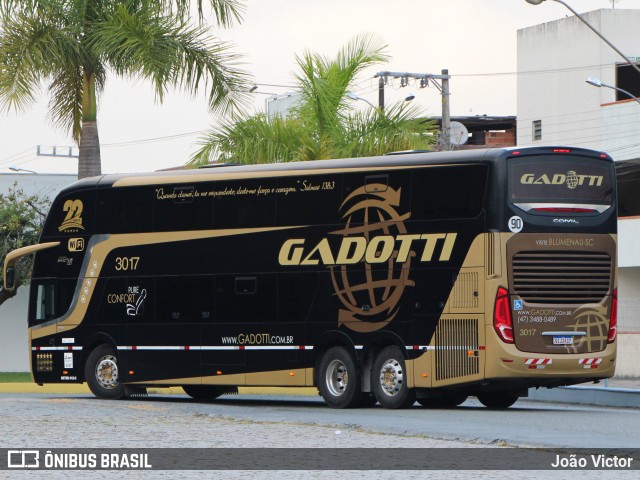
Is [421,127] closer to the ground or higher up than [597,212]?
higher up

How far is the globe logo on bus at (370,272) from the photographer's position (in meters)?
23.5

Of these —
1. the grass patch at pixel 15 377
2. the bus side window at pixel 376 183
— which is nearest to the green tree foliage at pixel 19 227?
the grass patch at pixel 15 377

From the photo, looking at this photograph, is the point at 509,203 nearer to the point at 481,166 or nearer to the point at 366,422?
the point at 481,166

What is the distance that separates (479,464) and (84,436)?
Answer: 511 cm

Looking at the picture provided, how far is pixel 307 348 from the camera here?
24.5 metres

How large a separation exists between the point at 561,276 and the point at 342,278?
11.8 feet

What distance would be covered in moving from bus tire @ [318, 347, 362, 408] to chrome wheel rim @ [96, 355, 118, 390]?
4523 mm

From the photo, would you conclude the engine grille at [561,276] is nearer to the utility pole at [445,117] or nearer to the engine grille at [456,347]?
the engine grille at [456,347]

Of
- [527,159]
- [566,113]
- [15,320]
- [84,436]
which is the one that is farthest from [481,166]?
[566,113]

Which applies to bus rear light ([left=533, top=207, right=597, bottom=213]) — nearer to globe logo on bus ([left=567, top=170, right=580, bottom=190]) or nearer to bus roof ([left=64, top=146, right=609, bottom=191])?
globe logo on bus ([left=567, top=170, right=580, bottom=190])

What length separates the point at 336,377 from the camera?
2436 cm

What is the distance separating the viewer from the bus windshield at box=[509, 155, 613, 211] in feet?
73.1

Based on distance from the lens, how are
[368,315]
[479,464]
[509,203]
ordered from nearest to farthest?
[479,464] < [509,203] < [368,315]

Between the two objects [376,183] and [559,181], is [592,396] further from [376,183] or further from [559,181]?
[376,183]
